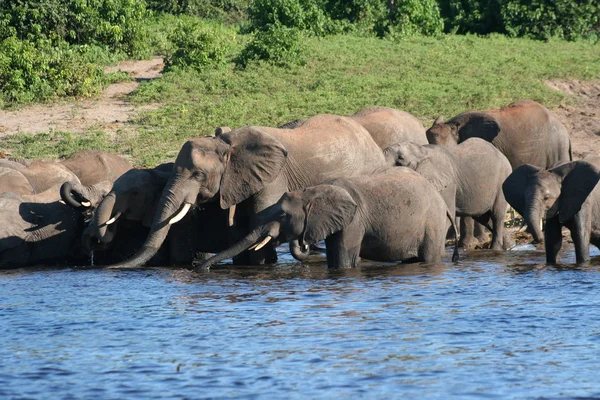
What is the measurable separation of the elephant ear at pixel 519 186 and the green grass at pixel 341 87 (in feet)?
21.8

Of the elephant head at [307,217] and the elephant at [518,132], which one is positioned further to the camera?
the elephant at [518,132]

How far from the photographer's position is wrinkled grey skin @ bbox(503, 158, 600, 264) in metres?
11.1

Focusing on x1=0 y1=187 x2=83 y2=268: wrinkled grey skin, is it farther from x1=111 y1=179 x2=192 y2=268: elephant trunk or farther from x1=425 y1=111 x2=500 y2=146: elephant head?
x1=425 y1=111 x2=500 y2=146: elephant head

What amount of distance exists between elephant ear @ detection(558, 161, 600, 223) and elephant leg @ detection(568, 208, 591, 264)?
14cm

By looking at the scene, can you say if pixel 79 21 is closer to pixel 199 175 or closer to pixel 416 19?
pixel 416 19

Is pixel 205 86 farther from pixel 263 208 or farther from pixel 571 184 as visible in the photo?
pixel 571 184

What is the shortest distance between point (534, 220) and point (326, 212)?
74.7 inches

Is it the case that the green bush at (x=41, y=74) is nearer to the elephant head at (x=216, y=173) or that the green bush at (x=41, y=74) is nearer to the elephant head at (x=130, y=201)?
the elephant head at (x=130, y=201)

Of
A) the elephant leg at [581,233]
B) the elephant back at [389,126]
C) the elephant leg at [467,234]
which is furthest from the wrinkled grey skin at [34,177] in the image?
the elephant leg at [581,233]

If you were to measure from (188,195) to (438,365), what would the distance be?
4.49m

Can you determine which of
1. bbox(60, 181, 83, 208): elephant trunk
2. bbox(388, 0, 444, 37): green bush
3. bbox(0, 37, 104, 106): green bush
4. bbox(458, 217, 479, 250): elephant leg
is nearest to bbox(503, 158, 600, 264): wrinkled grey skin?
bbox(458, 217, 479, 250): elephant leg

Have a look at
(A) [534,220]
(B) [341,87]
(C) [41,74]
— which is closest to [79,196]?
(A) [534,220]

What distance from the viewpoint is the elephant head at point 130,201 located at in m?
11.6

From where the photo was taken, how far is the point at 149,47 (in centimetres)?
2423
